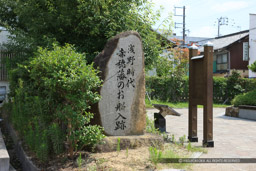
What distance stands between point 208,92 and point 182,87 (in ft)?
41.1


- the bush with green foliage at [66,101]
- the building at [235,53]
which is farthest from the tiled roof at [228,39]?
the bush with green foliage at [66,101]

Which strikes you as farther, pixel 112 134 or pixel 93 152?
pixel 112 134

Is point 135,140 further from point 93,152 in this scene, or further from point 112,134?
point 93,152

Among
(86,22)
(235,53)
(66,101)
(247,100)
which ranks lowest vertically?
(247,100)

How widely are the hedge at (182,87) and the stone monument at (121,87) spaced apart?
452 inches

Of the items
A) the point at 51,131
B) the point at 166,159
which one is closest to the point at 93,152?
the point at 51,131

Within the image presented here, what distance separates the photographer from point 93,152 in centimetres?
453

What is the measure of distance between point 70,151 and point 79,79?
1.22m

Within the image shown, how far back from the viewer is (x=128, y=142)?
4797 millimetres

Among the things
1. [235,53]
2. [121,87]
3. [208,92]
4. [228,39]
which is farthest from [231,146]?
[228,39]

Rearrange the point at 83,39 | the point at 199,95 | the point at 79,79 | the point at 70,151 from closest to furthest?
the point at 79,79 → the point at 70,151 → the point at 199,95 → the point at 83,39

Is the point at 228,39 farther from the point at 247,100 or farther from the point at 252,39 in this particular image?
the point at 247,100

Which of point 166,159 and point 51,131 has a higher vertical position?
point 51,131

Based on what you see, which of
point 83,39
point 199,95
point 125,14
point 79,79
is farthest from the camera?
point 83,39
